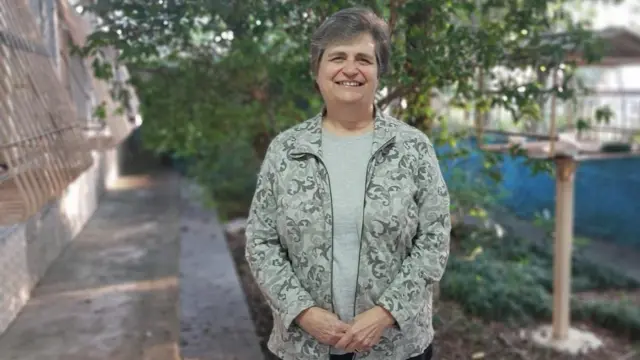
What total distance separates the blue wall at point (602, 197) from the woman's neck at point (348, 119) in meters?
5.84

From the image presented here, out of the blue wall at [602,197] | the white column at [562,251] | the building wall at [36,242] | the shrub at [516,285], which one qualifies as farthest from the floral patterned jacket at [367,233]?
the blue wall at [602,197]

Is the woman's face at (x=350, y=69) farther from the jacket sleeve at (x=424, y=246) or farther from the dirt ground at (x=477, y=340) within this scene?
the dirt ground at (x=477, y=340)

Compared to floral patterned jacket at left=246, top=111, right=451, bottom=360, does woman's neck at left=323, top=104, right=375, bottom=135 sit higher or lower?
higher

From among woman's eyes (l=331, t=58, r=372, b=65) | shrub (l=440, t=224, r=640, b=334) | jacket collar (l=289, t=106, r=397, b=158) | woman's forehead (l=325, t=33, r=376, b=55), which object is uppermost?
woman's forehead (l=325, t=33, r=376, b=55)

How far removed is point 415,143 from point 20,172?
5.21ft

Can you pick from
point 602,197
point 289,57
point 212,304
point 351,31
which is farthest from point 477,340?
point 602,197

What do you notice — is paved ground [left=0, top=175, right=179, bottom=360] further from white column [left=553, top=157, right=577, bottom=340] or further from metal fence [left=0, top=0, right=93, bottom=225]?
white column [left=553, top=157, right=577, bottom=340]

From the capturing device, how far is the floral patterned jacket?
1.95 meters

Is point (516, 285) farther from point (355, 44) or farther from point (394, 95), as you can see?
point (355, 44)

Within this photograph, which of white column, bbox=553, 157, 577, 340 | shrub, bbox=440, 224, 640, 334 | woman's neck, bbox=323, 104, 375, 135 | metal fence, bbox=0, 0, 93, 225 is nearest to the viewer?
woman's neck, bbox=323, 104, 375, 135

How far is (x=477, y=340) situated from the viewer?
4.77 meters

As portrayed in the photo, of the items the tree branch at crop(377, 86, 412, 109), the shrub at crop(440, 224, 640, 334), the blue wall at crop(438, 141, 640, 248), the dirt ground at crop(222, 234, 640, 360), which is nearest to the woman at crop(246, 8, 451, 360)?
the tree branch at crop(377, 86, 412, 109)

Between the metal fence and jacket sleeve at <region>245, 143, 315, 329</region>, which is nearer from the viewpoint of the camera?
jacket sleeve at <region>245, 143, 315, 329</region>

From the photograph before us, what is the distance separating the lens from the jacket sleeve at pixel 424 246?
6.41 ft
